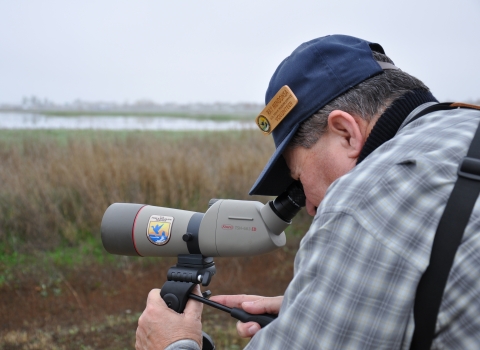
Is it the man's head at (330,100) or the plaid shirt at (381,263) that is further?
the man's head at (330,100)

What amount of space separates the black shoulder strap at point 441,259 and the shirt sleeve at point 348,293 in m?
0.02

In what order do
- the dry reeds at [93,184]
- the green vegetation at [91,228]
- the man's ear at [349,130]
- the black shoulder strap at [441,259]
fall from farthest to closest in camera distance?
the dry reeds at [93,184] → the green vegetation at [91,228] → the man's ear at [349,130] → the black shoulder strap at [441,259]

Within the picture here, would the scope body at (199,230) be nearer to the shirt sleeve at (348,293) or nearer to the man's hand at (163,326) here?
the man's hand at (163,326)

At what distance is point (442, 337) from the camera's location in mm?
932

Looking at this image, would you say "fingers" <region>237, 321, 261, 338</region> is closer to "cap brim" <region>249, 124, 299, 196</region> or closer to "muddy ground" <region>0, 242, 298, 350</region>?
"cap brim" <region>249, 124, 299, 196</region>

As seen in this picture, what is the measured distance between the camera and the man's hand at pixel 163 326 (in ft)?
5.25

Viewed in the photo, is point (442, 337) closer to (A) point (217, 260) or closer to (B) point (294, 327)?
(B) point (294, 327)

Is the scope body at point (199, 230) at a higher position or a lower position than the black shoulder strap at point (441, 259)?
lower

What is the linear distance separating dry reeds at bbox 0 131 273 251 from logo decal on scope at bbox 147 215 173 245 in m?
4.68

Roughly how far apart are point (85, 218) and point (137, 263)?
114cm

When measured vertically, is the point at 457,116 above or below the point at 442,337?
above

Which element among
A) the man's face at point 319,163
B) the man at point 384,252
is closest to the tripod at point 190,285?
the man's face at point 319,163

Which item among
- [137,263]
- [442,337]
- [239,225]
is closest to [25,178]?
[137,263]

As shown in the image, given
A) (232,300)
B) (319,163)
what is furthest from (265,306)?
(319,163)
